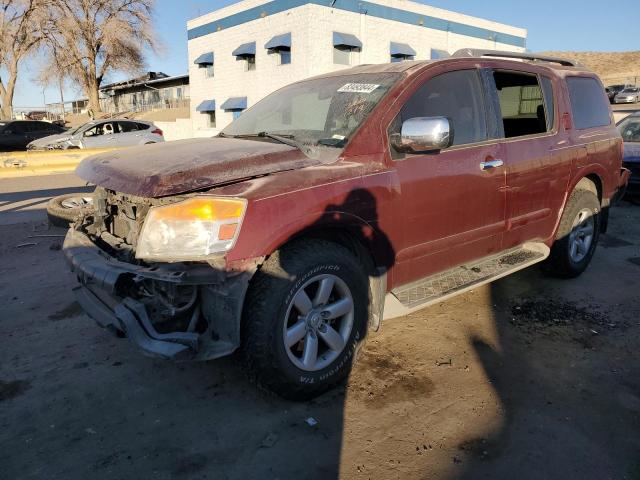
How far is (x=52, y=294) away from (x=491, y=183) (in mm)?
3934

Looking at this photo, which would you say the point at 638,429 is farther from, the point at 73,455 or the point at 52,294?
the point at 52,294

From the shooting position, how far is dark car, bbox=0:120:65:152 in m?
21.0

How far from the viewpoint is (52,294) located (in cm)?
464

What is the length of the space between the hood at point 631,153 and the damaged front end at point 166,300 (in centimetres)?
854

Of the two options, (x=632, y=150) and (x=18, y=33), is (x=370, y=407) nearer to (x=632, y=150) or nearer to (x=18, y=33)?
(x=632, y=150)

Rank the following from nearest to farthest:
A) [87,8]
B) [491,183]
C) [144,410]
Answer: [144,410] < [491,183] < [87,8]

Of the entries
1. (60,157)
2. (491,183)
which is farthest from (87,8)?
(491,183)

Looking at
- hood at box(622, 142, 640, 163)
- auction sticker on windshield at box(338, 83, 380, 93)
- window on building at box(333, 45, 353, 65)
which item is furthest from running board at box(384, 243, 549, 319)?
window on building at box(333, 45, 353, 65)

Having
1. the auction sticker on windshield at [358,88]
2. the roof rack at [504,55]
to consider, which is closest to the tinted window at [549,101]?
the roof rack at [504,55]

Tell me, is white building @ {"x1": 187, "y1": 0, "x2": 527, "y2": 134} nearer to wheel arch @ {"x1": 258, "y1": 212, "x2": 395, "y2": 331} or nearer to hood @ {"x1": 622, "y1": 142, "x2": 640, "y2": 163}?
hood @ {"x1": 622, "y1": 142, "x2": 640, "y2": 163}

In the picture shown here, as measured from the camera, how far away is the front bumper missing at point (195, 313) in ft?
8.18

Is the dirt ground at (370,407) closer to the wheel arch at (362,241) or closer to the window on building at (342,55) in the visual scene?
the wheel arch at (362,241)

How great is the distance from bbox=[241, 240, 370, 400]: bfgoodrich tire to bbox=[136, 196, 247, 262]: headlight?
0.28 m

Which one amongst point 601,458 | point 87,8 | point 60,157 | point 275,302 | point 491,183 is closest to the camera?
point 601,458
